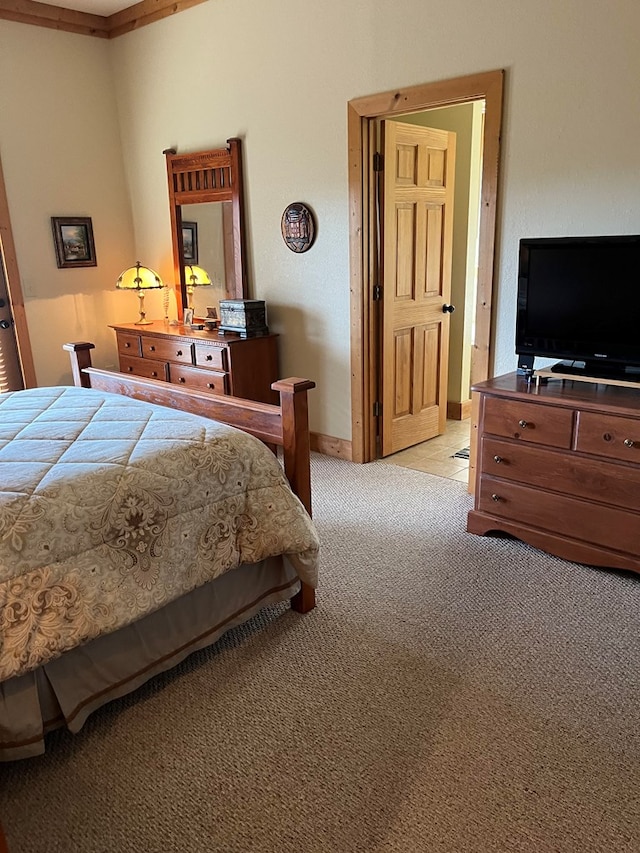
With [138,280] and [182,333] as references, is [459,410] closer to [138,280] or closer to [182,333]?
[182,333]

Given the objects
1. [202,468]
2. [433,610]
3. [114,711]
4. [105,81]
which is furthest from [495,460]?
[105,81]

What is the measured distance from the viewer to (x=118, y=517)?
73.0 inches

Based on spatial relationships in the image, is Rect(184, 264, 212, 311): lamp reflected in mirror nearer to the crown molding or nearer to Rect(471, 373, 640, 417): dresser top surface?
the crown molding

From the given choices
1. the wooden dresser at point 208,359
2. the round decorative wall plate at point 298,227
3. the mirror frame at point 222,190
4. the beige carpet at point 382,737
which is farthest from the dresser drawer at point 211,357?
the beige carpet at point 382,737

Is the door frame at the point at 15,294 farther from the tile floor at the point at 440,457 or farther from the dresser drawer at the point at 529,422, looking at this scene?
the dresser drawer at the point at 529,422

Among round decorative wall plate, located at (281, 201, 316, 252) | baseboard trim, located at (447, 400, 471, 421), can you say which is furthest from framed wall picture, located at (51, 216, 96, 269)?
baseboard trim, located at (447, 400, 471, 421)

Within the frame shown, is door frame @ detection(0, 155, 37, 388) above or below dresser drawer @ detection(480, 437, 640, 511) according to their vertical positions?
above

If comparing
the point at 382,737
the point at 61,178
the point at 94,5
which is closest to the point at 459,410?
the point at 382,737

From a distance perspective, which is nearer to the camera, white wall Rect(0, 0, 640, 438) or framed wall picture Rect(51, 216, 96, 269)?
white wall Rect(0, 0, 640, 438)

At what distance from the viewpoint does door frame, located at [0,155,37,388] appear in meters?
4.61

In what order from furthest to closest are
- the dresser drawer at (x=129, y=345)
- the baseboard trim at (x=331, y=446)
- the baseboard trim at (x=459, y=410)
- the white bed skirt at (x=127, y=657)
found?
the baseboard trim at (x=459, y=410) < the dresser drawer at (x=129, y=345) < the baseboard trim at (x=331, y=446) < the white bed skirt at (x=127, y=657)

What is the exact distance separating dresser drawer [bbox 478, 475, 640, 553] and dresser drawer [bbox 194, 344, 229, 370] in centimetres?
192

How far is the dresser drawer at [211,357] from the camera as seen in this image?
410cm

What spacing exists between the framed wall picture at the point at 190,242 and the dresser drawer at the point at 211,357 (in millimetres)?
970
